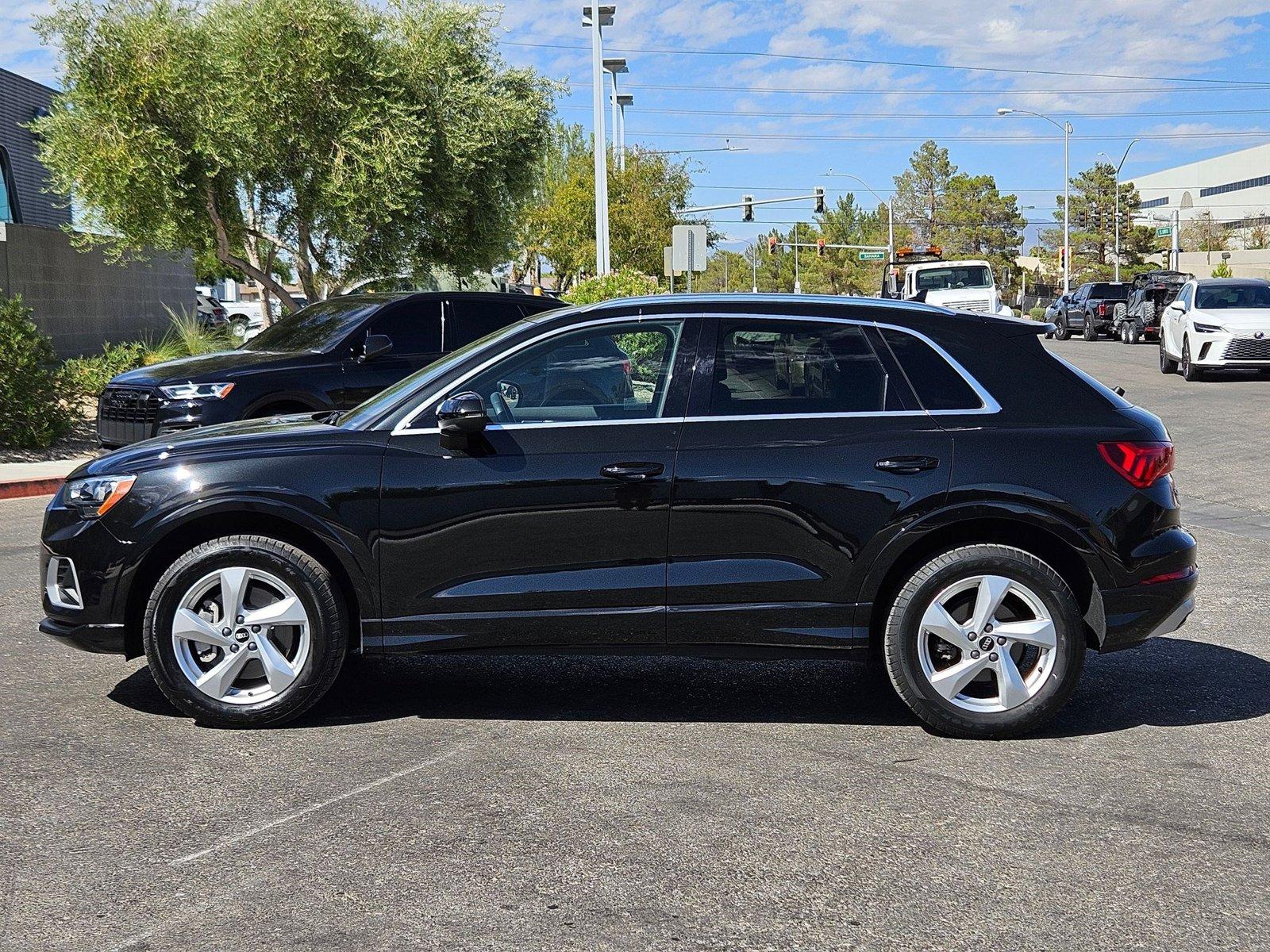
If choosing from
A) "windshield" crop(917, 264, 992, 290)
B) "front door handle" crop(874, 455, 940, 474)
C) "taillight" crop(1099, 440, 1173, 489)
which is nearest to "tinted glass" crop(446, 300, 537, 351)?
"front door handle" crop(874, 455, 940, 474)

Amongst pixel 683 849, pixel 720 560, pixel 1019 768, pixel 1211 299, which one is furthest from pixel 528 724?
pixel 1211 299

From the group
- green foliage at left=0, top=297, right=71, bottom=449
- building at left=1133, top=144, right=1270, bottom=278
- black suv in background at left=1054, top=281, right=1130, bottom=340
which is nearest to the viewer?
green foliage at left=0, top=297, right=71, bottom=449

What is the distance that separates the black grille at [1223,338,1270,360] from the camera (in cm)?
2416

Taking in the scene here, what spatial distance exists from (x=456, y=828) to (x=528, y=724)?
4.02ft

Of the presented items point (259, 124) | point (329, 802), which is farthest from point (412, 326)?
point (259, 124)

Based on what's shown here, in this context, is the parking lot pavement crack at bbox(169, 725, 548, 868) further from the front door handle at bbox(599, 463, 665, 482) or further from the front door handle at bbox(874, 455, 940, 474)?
the front door handle at bbox(874, 455, 940, 474)

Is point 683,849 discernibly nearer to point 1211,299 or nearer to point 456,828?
point 456,828

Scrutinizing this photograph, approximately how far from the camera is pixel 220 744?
549 cm

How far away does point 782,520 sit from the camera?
5543mm

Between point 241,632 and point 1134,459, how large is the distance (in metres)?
3.62

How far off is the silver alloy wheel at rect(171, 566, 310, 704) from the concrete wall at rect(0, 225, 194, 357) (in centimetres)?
1936

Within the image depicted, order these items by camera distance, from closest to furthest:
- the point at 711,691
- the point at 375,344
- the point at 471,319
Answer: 1. the point at 711,691
2. the point at 375,344
3. the point at 471,319

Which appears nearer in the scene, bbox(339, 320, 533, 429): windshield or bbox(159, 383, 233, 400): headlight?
bbox(339, 320, 533, 429): windshield

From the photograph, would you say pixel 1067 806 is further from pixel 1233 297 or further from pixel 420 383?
pixel 1233 297
